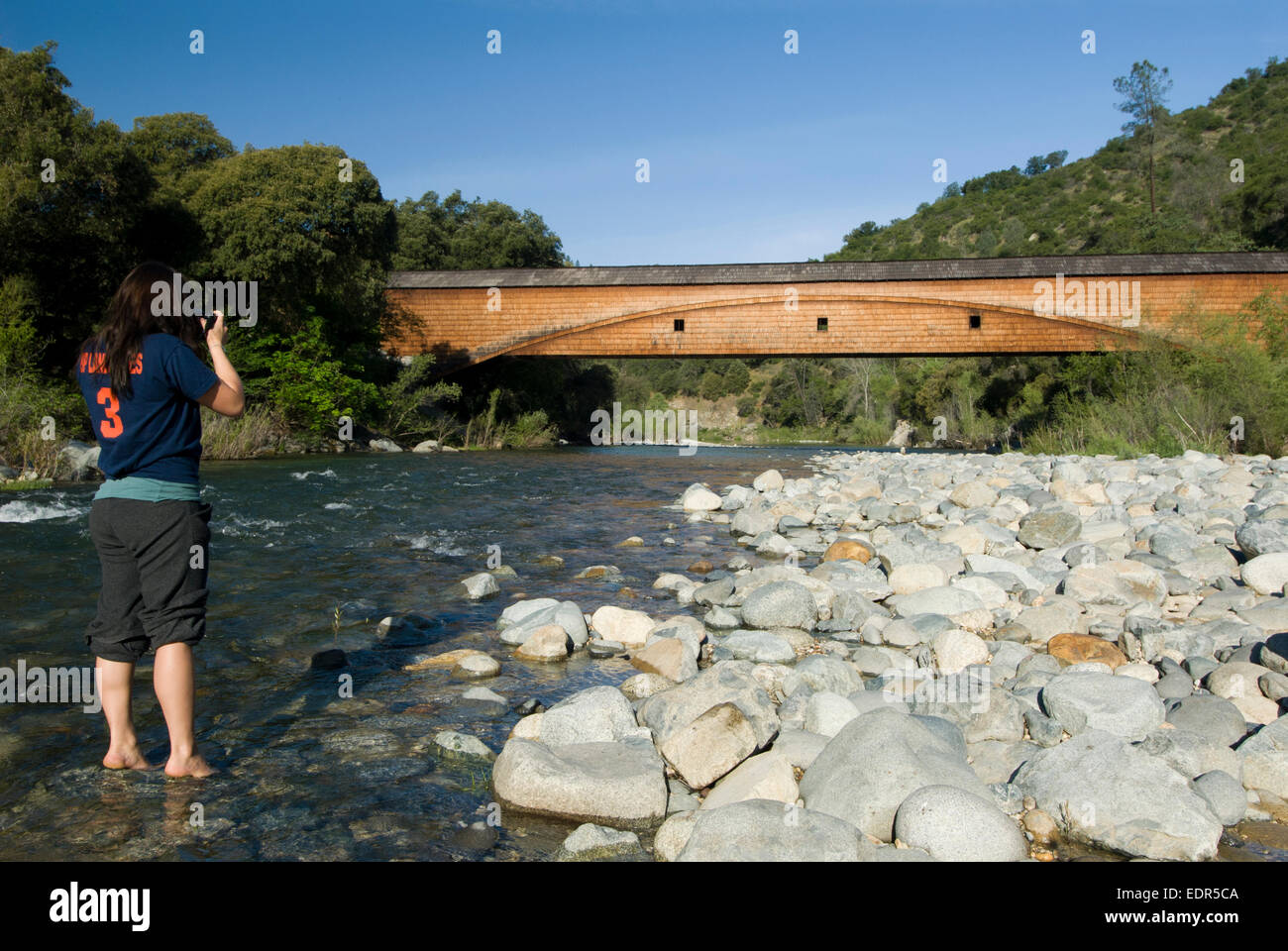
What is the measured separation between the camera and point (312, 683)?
3.71 m

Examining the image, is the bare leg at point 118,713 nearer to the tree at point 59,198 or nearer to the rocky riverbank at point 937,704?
the rocky riverbank at point 937,704

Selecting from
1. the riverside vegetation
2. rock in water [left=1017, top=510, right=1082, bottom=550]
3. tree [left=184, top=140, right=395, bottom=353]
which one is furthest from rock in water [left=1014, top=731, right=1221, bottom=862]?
tree [left=184, top=140, right=395, bottom=353]

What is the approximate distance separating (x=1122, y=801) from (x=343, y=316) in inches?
897

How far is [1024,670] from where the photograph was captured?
361cm

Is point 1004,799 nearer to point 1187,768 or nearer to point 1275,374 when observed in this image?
point 1187,768

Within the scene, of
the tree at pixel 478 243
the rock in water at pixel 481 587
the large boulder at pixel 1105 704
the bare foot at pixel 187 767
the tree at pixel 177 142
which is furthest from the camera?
the tree at pixel 478 243

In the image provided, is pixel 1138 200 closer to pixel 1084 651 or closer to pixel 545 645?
pixel 1084 651

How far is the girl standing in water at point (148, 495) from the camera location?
2.47m

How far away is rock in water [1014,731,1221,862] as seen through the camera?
224 cm

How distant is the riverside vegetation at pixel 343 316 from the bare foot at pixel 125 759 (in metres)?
9.73

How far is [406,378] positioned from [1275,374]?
64.2 ft
